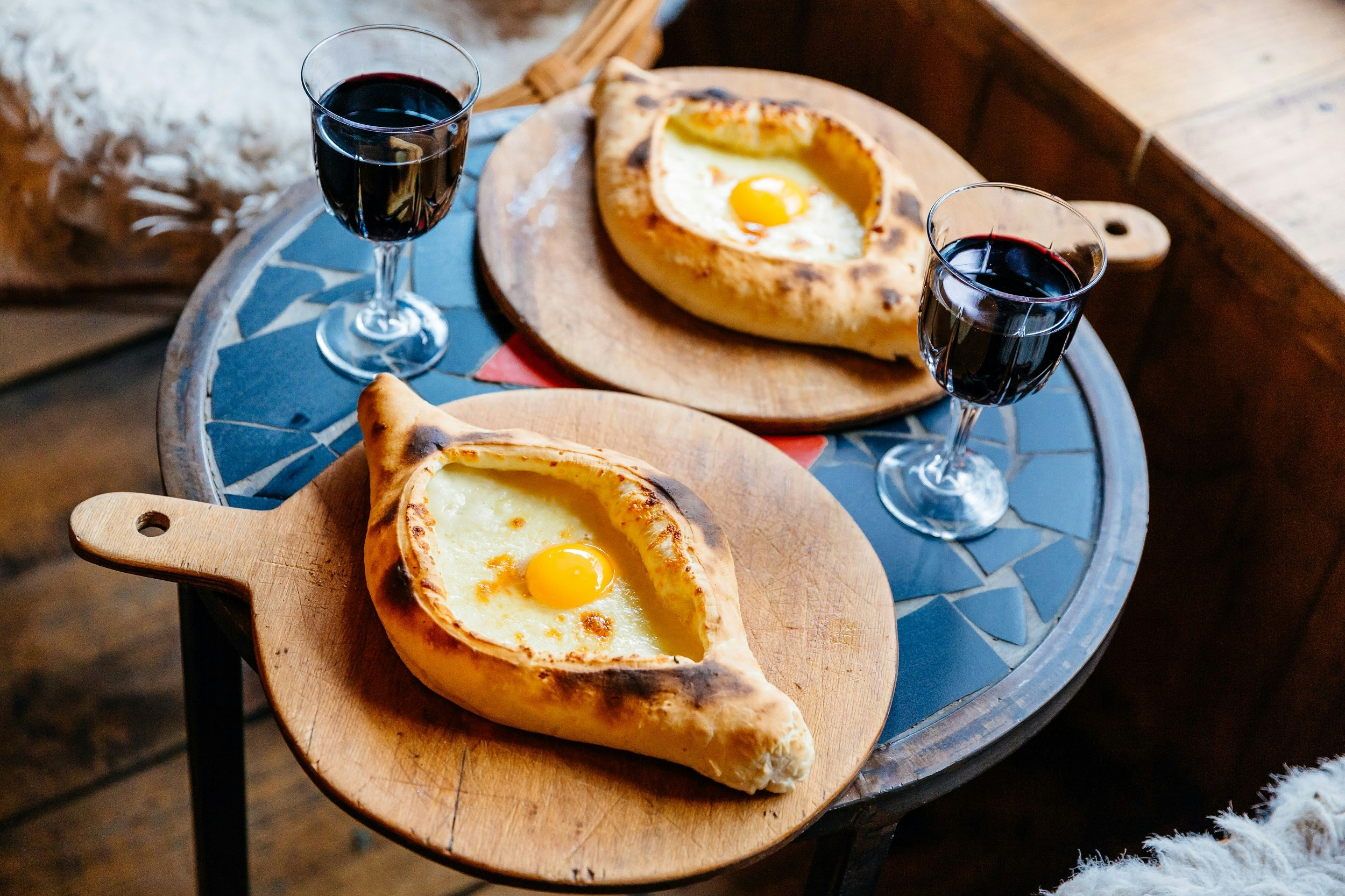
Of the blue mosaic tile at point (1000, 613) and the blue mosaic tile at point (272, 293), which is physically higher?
the blue mosaic tile at point (272, 293)

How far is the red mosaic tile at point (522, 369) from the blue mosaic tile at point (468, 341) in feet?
0.05

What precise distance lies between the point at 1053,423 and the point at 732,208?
1.92 ft

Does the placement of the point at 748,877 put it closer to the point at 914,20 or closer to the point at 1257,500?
the point at 1257,500

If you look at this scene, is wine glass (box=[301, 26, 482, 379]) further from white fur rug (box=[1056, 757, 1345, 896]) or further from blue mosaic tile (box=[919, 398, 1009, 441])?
white fur rug (box=[1056, 757, 1345, 896])

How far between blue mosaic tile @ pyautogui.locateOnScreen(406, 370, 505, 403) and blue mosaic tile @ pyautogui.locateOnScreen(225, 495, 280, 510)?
0.85 ft

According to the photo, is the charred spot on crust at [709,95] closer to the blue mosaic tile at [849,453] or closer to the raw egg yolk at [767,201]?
the raw egg yolk at [767,201]

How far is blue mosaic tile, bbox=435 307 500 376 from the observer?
5.69 feet

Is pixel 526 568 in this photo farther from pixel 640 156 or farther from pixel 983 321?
pixel 640 156

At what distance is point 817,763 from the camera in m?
1.26

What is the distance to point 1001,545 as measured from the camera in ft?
5.24

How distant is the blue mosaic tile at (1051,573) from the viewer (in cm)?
153

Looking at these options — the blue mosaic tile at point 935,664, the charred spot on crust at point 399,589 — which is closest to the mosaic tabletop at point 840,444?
the blue mosaic tile at point 935,664

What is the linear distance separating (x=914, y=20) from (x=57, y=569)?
246cm

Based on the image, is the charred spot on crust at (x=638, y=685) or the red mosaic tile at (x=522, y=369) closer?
the charred spot on crust at (x=638, y=685)
